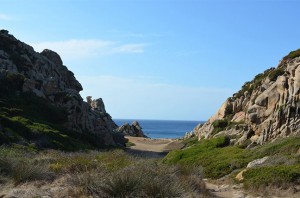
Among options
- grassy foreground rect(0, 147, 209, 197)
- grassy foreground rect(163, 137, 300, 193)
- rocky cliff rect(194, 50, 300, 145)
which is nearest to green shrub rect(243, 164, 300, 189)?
grassy foreground rect(163, 137, 300, 193)

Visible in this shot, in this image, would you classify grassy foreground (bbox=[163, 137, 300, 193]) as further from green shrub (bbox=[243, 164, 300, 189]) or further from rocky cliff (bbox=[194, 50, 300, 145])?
rocky cliff (bbox=[194, 50, 300, 145])

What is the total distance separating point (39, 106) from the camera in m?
44.5

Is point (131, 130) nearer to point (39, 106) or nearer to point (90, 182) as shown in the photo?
point (39, 106)

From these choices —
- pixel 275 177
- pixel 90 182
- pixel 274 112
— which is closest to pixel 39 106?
pixel 274 112

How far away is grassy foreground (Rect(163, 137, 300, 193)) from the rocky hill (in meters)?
12.2

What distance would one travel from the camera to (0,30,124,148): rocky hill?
34.3 m

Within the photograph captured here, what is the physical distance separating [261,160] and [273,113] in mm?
6830

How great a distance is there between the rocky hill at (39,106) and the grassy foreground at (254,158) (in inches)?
480

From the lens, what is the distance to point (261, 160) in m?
19.4

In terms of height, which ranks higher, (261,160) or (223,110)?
(223,110)

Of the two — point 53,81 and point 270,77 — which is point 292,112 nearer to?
point 270,77

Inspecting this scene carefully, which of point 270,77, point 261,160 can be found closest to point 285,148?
point 261,160

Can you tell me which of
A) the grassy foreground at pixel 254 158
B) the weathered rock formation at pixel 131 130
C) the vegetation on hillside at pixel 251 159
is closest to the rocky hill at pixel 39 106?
the vegetation on hillside at pixel 251 159

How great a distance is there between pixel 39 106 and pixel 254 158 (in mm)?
29129
